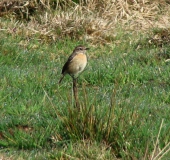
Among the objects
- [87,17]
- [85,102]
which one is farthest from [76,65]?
[87,17]

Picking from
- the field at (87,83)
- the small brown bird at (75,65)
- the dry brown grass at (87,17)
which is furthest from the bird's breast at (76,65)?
the dry brown grass at (87,17)

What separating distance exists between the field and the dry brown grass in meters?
0.02

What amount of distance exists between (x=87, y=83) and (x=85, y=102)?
3158 mm

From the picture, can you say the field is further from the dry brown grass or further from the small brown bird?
the small brown bird

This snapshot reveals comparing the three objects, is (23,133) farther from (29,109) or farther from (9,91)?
(9,91)

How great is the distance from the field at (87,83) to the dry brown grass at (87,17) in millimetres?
23

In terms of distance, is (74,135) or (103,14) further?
(103,14)

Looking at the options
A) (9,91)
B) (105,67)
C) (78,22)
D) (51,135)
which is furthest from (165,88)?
(78,22)

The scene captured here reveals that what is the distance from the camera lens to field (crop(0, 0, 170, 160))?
636 centimetres

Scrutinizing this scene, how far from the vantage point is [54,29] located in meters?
12.4

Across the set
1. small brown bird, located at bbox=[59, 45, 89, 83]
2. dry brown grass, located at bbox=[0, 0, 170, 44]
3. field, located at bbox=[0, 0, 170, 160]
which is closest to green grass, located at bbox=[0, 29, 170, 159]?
field, located at bbox=[0, 0, 170, 160]

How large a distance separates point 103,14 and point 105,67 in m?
3.82

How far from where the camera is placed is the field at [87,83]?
6.36m

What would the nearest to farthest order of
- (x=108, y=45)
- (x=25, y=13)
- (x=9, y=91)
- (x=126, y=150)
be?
1. (x=126, y=150)
2. (x=9, y=91)
3. (x=108, y=45)
4. (x=25, y=13)
